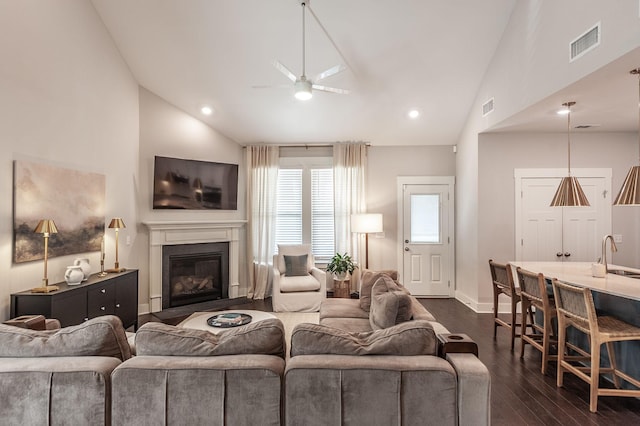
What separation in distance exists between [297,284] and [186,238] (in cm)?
201

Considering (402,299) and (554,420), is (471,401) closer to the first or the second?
(402,299)

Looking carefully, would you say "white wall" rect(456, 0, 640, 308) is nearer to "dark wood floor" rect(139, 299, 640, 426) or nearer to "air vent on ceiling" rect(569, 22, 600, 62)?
"air vent on ceiling" rect(569, 22, 600, 62)

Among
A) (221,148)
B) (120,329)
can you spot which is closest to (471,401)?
(120,329)

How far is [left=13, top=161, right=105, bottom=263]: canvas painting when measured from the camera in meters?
3.36

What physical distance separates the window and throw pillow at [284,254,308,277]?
75cm

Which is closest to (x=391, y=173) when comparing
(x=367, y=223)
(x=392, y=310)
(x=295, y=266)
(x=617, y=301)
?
(x=367, y=223)

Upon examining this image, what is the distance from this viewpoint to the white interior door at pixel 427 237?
21.5 ft

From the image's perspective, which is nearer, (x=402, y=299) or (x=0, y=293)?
(x=402, y=299)

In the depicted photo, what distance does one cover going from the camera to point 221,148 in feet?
21.2

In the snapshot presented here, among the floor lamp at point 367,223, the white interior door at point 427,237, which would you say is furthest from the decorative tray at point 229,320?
the white interior door at point 427,237

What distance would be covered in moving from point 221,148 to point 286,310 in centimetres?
310

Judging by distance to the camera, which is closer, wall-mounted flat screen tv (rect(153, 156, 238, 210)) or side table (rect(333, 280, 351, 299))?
wall-mounted flat screen tv (rect(153, 156, 238, 210))

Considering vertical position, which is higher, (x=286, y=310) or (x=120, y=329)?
(x=120, y=329)

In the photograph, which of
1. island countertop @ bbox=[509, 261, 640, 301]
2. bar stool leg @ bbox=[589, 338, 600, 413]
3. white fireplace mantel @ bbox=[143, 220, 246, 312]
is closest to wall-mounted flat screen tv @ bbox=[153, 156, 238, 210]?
white fireplace mantel @ bbox=[143, 220, 246, 312]
